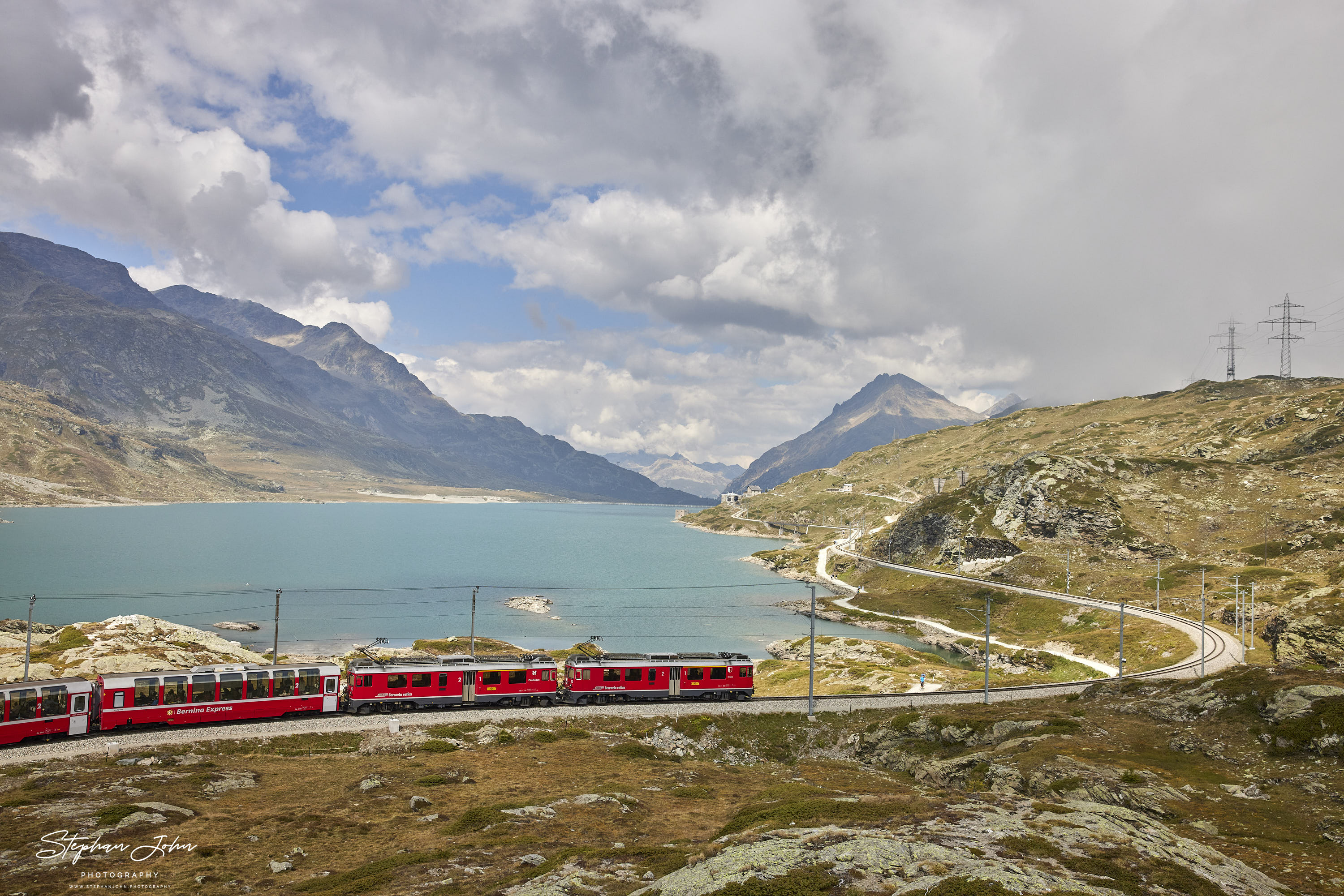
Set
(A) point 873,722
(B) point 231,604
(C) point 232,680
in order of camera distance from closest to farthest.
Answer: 1. (C) point 232,680
2. (A) point 873,722
3. (B) point 231,604

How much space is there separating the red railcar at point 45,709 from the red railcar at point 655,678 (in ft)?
107

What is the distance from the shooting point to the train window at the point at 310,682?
51.3 m

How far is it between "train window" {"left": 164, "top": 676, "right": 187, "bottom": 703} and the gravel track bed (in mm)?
2030

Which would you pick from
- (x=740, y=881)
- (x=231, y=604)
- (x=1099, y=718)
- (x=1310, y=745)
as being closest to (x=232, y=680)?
(x=740, y=881)

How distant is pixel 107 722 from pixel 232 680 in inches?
282

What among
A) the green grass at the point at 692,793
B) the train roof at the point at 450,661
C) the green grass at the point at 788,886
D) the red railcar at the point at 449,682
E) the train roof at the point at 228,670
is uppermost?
the green grass at the point at 788,886

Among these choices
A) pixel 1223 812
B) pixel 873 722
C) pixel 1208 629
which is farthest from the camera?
pixel 1208 629

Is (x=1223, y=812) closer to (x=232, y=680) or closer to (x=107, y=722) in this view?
(x=232, y=680)

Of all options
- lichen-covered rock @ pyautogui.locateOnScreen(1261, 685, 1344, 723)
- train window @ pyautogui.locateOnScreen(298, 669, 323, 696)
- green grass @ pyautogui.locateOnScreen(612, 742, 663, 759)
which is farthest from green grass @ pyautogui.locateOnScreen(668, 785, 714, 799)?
lichen-covered rock @ pyautogui.locateOnScreen(1261, 685, 1344, 723)

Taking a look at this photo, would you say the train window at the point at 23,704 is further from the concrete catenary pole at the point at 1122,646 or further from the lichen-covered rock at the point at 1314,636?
the lichen-covered rock at the point at 1314,636

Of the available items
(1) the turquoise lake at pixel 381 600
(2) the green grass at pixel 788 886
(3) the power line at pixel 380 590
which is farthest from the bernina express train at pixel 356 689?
(3) the power line at pixel 380 590

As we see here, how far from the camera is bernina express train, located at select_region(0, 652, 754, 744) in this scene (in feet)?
145

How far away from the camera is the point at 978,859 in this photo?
2236cm

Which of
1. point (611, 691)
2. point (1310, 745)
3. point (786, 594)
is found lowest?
point (786, 594)
